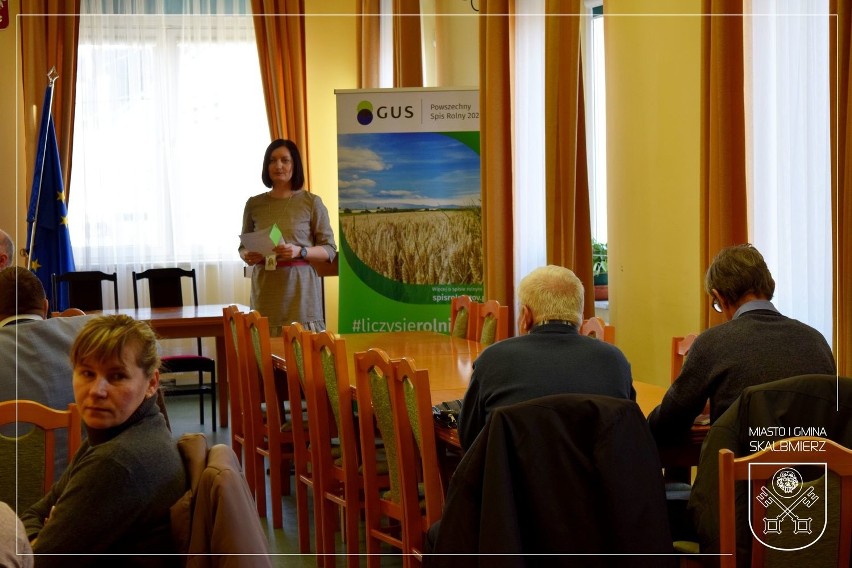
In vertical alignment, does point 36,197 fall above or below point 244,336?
above

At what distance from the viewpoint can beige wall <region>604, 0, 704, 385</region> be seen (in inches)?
197

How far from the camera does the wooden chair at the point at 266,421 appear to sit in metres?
4.56

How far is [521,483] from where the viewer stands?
7.60ft

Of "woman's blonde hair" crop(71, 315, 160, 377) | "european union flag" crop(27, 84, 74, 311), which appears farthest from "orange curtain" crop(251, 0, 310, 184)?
"woman's blonde hair" crop(71, 315, 160, 377)

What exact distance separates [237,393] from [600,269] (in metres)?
2.35

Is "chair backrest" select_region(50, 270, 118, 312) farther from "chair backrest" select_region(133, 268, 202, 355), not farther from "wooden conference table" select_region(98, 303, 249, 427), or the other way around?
"wooden conference table" select_region(98, 303, 249, 427)

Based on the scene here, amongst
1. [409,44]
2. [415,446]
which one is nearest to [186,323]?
[409,44]

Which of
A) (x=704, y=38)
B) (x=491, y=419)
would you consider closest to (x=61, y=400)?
(x=491, y=419)

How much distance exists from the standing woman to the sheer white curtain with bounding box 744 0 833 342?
2.56 metres

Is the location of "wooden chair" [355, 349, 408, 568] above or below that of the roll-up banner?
below

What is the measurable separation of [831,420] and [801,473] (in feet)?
0.62

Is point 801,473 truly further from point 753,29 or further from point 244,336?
point 244,336

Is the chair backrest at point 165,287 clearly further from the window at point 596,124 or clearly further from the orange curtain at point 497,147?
the window at point 596,124

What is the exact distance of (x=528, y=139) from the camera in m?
6.50
